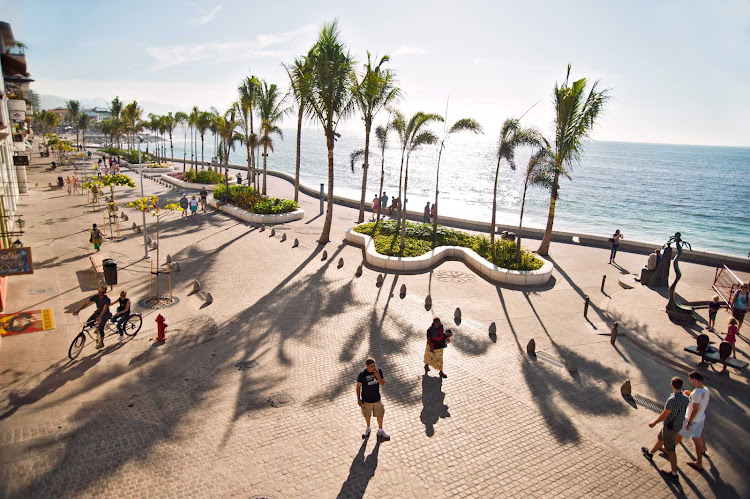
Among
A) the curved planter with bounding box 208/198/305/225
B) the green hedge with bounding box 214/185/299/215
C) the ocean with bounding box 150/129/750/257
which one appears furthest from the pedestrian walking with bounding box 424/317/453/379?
the green hedge with bounding box 214/185/299/215

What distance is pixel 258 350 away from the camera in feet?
38.2

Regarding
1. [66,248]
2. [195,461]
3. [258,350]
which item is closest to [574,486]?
[195,461]

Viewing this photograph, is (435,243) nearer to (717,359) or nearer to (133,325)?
(717,359)

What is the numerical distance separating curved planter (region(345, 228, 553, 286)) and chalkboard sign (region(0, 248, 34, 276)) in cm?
1215

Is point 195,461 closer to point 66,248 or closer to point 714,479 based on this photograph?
point 714,479

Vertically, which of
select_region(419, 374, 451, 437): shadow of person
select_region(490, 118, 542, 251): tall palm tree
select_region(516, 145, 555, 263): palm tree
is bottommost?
select_region(419, 374, 451, 437): shadow of person

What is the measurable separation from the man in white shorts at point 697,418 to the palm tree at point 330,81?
57.3 ft

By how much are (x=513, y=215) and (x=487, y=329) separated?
45034mm

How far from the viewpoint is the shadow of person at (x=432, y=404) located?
902cm

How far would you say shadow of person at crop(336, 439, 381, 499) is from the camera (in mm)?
7082

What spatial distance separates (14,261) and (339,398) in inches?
353

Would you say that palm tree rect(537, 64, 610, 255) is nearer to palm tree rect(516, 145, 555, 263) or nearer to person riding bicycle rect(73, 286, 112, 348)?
palm tree rect(516, 145, 555, 263)

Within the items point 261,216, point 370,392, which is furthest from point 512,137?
point 370,392

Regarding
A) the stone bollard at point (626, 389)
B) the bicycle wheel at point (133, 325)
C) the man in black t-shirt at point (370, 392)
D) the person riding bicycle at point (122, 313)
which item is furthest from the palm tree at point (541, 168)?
the person riding bicycle at point (122, 313)
